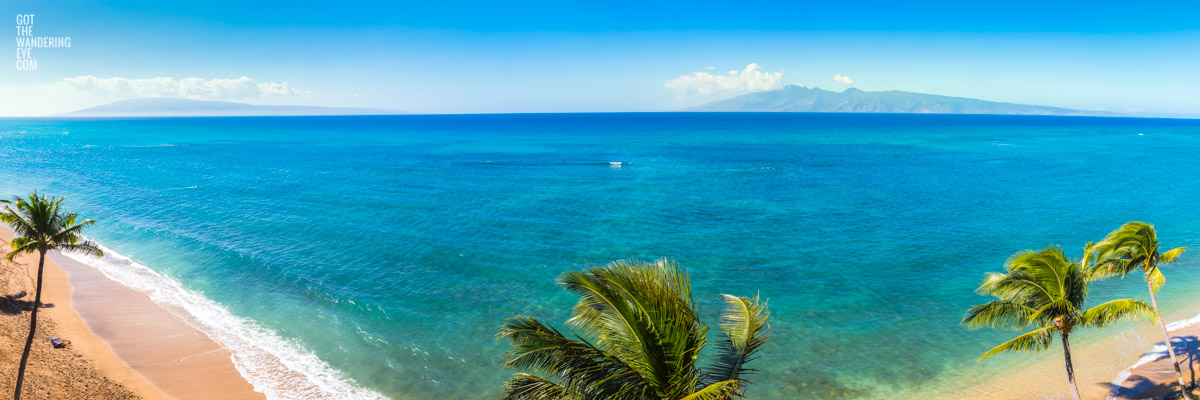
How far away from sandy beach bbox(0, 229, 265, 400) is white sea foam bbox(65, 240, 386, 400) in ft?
1.65

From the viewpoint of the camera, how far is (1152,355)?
24422 mm

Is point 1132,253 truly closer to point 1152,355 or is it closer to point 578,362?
point 1152,355

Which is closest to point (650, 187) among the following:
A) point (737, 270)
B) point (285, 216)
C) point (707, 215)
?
point (707, 215)

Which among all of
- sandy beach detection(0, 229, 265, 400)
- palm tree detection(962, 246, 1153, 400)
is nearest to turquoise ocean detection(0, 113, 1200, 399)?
sandy beach detection(0, 229, 265, 400)

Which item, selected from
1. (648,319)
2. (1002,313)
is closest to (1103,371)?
(1002,313)

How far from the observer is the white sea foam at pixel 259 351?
2339cm

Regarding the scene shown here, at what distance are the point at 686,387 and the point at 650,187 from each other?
63.0m

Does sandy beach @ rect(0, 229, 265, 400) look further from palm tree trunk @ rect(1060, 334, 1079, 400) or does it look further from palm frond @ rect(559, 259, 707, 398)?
palm tree trunk @ rect(1060, 334, 1079, 400)

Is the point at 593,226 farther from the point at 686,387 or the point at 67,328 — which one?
the point at 686,387

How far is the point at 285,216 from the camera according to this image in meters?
54.7

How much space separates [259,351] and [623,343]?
81.1ft

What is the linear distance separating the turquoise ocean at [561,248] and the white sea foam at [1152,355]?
1832mm

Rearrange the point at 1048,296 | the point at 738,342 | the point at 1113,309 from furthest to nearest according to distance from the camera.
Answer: the point at 1113,309, the point at 1048,296, the point at 738,342

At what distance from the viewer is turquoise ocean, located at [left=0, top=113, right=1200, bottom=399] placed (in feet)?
84.9
